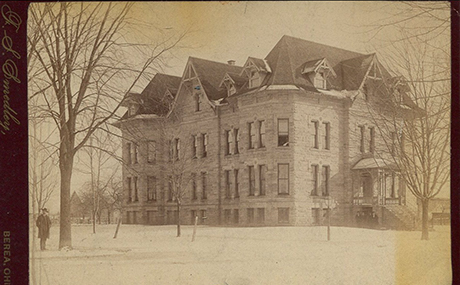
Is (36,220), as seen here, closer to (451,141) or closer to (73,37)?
(73,37)

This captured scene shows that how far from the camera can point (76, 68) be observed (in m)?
3.22

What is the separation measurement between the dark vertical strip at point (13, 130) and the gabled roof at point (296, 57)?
4.76 ft

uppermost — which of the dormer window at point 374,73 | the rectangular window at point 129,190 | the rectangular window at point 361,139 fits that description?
the dormer window at point 374,73

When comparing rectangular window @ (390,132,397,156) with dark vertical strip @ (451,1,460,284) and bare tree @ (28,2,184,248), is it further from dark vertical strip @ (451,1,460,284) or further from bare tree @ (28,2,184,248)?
bare tree @ (28,2,184,248)

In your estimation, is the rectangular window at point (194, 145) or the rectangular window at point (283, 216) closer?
the rectangular window at point (283, 216)

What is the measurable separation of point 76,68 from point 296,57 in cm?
132

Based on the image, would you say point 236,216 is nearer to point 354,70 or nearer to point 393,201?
point 393,201

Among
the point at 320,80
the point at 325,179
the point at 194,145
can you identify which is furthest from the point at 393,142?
the point at 194,145

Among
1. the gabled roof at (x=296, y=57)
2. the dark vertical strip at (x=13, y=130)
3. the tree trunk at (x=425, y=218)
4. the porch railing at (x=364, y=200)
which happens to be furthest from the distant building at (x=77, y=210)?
the tree trunk at (x=425, y=218)

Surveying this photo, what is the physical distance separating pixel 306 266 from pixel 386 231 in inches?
21.1

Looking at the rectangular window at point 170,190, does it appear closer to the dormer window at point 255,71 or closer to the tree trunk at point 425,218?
the dormer window at point 255,71

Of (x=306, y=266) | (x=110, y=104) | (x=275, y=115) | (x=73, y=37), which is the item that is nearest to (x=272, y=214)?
(x=306, y=266)

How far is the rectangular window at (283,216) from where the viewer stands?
3.15 m

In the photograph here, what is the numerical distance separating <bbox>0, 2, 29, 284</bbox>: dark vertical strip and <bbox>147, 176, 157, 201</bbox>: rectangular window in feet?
2.33
